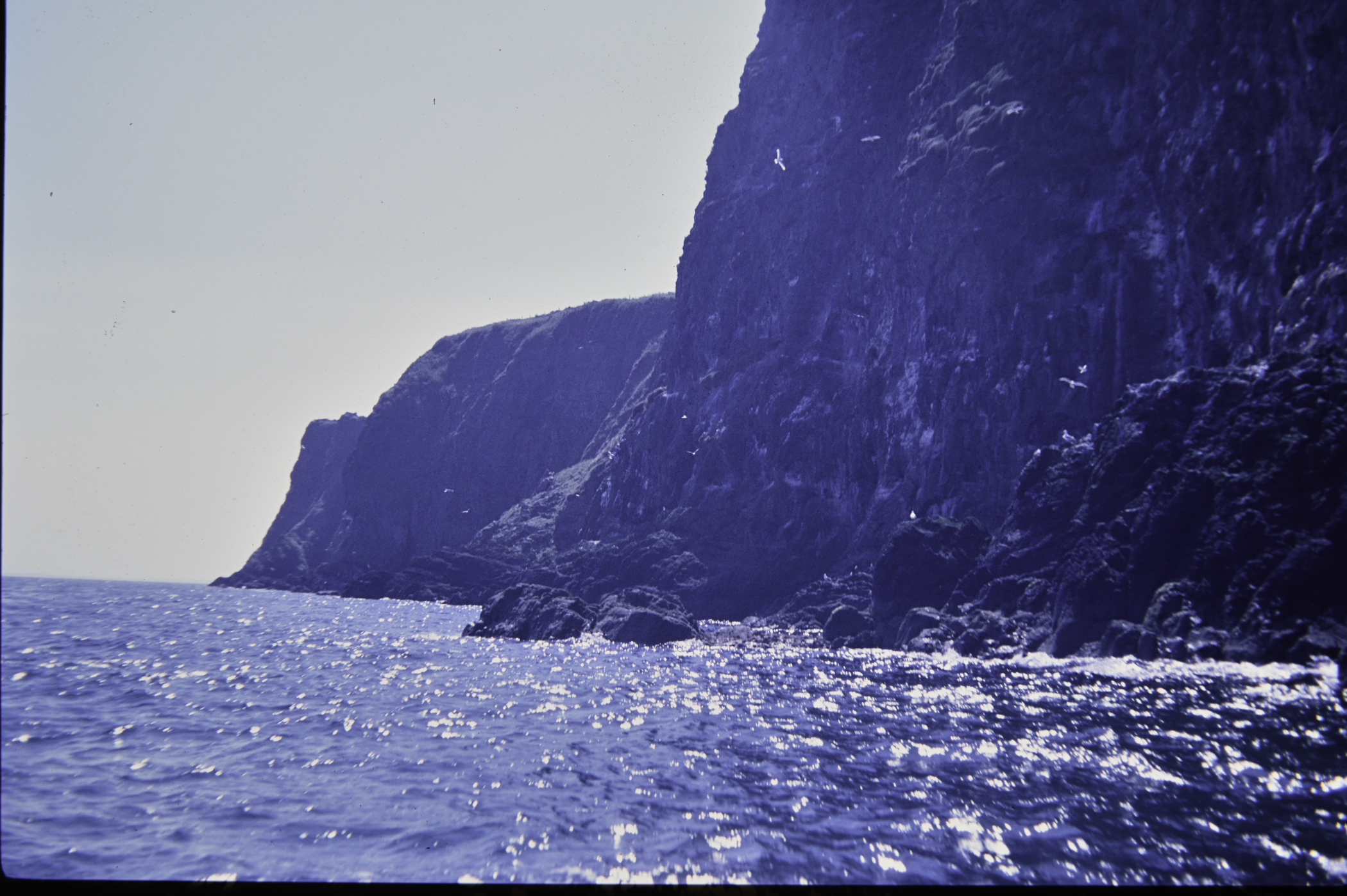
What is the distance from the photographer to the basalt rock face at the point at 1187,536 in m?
39.3

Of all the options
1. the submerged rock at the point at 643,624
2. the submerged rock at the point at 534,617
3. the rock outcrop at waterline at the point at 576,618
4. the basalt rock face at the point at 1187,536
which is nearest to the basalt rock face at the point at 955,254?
the basalt rock face at the point at 1187,536

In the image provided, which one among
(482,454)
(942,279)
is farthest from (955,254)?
(482,454)

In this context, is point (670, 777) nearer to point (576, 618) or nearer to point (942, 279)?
point (576, 618)

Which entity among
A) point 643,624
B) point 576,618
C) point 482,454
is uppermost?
point 482,454

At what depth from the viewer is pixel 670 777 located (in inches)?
724

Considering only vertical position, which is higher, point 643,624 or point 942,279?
point 942,279

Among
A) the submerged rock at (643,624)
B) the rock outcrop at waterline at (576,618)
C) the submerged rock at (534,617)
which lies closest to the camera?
the submerged rock at (643,624)

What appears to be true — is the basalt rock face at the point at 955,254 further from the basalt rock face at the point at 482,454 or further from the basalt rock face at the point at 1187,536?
the basalt rock face at the point at 482,454

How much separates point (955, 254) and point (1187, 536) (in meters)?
43.2

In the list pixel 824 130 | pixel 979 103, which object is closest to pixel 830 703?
pixel 979 103

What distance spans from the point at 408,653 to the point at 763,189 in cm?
9281

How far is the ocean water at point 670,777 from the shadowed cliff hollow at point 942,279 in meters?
20.9

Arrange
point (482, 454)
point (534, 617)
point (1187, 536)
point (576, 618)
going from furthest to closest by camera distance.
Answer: point (482, 454), point (534, 617), point (576, 618), point (1187, 536)

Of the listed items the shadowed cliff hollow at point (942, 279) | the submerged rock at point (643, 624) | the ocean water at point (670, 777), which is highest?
the shadowed cliff hollow at point (942, 279)
